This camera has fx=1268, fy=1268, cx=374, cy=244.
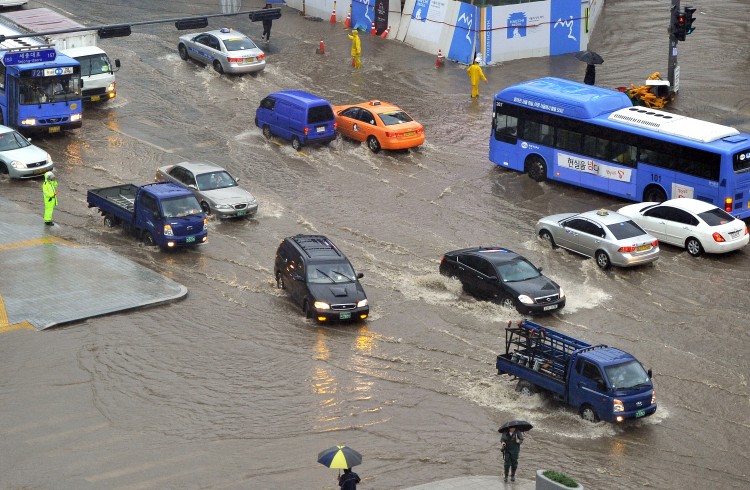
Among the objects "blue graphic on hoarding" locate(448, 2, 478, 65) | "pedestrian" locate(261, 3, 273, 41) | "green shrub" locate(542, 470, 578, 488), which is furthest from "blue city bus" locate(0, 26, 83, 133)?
"green shrub" locate(542, 470, 578, 488)

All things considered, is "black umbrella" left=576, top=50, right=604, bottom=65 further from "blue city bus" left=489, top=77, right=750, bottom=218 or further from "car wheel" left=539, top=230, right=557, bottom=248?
"car wheel" left=539, top=230, right=557, bottom=248

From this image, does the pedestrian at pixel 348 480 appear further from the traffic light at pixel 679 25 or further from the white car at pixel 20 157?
the traffic light at pixel 679 25

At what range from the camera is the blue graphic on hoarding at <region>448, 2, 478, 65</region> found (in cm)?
5181

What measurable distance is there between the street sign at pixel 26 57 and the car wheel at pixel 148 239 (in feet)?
36.1

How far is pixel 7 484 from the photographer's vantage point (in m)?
21.1

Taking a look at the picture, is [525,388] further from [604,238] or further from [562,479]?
[604,238]

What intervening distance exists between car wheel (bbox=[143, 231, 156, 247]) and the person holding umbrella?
15.4 metres

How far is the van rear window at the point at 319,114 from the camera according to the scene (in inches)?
1662

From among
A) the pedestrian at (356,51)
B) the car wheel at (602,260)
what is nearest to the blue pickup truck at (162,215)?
the car wheel at (602,260)

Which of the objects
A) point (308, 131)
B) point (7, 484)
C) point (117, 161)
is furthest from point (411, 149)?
point (7, 484)

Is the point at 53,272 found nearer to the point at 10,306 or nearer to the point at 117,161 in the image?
the point at 10,306

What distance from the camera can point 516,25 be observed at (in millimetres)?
52875

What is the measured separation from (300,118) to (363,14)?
16780 mm

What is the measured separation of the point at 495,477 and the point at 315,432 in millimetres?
3809
